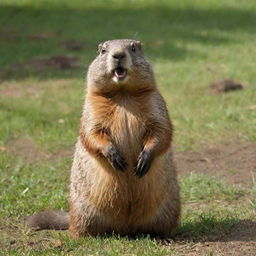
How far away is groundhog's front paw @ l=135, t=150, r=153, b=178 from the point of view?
5039mm

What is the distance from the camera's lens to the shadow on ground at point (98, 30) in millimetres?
14719

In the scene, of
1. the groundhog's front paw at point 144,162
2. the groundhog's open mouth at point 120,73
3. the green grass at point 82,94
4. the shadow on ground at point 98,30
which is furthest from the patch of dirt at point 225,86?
the groundhog's front paw at point 144,162

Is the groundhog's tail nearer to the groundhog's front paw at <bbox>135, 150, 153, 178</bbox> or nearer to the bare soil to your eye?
the bare soil

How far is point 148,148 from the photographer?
5.09 m

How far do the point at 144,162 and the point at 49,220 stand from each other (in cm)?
123

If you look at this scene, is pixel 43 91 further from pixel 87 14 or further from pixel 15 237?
pixel 87 14

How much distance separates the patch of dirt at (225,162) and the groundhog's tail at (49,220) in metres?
2.04

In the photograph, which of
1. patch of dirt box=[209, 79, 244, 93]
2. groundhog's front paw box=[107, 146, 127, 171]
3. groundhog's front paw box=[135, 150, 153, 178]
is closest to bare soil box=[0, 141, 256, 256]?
groundhog's front paw box=[135, 150, 153, 178]

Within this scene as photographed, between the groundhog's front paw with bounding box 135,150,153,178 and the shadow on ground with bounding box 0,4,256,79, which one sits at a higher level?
the shadow on ground with bounding box 0,4,256,79

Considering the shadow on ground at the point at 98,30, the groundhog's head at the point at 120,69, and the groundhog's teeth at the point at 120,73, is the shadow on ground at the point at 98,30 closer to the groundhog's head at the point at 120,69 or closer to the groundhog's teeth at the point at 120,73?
the groundhog's head at the point at 120,69

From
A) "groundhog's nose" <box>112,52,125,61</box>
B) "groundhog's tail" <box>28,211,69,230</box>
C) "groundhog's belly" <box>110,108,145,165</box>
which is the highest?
"groundhog's nose" <box>112,52,125,61</box>

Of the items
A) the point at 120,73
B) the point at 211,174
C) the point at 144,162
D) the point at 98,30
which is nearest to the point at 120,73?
the point at 120,73

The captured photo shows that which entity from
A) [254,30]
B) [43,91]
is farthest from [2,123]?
[254,30]

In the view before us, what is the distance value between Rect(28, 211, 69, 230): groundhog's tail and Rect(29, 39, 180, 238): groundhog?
480 mm
